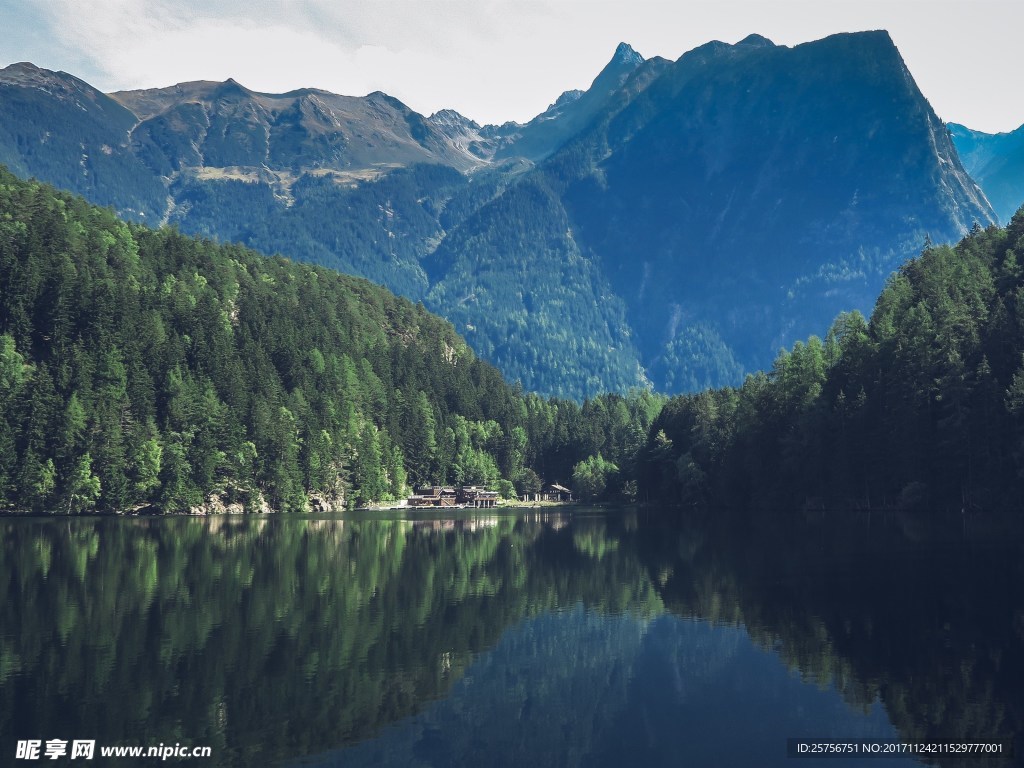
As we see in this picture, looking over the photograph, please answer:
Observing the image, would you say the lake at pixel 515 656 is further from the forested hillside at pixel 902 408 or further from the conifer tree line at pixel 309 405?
the conifer tree line at pixel 309 405

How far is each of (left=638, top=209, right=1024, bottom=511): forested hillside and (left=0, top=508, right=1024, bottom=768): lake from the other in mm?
36592

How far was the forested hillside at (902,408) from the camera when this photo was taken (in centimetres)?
11488

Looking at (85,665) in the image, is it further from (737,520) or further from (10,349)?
(10,349)

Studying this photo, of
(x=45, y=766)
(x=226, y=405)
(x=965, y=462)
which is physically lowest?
(x=45, y=766)

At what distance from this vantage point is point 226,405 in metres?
174

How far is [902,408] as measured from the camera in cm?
12606

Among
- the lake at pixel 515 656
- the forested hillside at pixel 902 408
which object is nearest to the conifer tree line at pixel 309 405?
the forested hillside at pixel 902 408

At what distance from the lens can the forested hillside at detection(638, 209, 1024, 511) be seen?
377 feet

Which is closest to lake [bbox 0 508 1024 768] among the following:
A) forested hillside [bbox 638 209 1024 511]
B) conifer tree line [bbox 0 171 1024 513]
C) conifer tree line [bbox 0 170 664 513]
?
forested hillside [bbox 638 209 1024 511]

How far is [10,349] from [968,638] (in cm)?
14915

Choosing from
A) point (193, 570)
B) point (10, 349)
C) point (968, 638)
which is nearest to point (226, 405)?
point (10, 349)

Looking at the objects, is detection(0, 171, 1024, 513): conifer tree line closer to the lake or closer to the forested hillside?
the forested hillside

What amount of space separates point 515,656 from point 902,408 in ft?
316

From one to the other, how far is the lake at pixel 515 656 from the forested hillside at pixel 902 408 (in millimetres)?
36592
